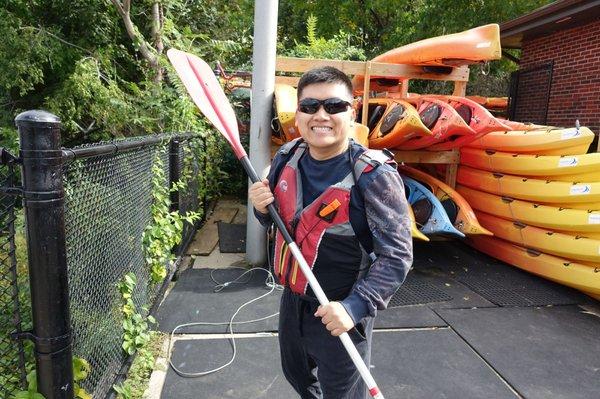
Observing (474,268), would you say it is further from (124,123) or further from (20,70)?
(20,70)

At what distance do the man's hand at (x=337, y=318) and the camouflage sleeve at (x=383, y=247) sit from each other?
4 cm

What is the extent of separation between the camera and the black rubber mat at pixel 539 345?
2752mm

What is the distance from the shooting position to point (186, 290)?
13.1 feet

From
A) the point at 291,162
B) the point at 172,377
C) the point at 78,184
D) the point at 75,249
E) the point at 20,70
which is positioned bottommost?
the point at 172,377

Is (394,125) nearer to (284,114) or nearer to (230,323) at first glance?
(284,114)

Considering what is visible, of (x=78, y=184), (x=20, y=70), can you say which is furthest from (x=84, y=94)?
(x=78, y=184)

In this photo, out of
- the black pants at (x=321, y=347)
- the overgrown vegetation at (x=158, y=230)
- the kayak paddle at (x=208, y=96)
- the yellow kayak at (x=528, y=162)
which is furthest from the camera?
the yellow kayak at (x=528, y=162)

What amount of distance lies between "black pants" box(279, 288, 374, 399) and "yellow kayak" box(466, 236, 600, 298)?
131 inches

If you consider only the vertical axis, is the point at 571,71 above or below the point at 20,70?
above

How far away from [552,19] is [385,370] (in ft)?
27.9

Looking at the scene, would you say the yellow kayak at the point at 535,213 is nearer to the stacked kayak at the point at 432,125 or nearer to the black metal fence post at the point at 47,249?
the stacked kayak at the point at 432,125

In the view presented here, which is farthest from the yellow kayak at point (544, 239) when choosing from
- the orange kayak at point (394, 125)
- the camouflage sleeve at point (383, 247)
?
the camouflage sleeve at point (383, 247)

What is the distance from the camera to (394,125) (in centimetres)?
496

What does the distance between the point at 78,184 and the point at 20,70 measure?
284 inches
